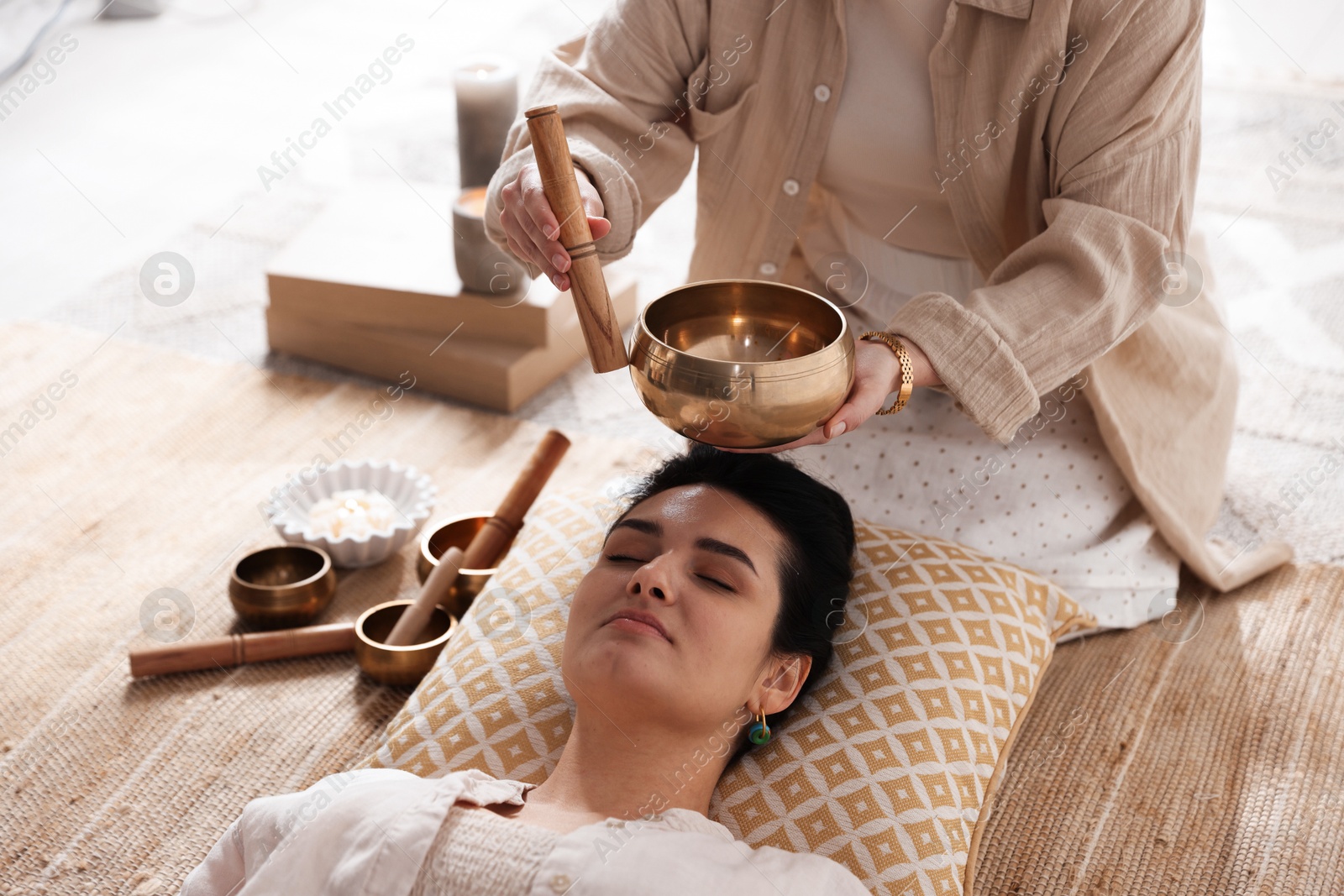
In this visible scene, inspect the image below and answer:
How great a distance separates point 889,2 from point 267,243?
2.32 m

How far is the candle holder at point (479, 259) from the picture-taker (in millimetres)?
2842

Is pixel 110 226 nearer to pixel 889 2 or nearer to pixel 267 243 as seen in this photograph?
pixel 267 243

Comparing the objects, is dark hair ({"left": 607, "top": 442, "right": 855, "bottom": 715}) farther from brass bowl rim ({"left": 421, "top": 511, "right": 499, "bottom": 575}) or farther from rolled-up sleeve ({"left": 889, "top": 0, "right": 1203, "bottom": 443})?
brass bowl rim ({"left": 421, "top": 511, "right": 499, "bottom": 575})

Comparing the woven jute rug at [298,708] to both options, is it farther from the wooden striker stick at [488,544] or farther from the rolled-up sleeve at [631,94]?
the rolled-up sleeve at [631,94]

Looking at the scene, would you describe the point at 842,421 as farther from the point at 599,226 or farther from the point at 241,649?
the point at 241,649

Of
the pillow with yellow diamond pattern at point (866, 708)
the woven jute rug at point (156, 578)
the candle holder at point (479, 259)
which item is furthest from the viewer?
the candle holder at point (479, 259)

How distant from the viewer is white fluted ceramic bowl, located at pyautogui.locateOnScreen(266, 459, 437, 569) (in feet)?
7.45

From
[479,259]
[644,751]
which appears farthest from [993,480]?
[479,259]

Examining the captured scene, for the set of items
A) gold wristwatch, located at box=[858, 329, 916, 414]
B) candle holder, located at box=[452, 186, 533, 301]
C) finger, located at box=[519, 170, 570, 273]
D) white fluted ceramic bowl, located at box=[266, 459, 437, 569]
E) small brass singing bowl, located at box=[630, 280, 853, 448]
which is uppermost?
finger, located at box=[519, 170, 570, 273]

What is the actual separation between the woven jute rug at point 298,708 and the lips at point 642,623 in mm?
612

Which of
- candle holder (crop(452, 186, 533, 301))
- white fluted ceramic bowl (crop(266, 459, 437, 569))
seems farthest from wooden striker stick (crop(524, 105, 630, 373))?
candle holder (crop(452, 186, 533, 301))

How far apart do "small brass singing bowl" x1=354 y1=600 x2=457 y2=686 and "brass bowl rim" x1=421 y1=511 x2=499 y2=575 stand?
0.28 ft

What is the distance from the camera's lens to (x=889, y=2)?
6.25 feet

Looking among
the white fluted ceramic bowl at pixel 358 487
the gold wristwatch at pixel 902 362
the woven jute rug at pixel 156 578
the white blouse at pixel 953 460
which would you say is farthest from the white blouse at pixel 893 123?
the white fluted ceramic bowl at pixel 358 487
